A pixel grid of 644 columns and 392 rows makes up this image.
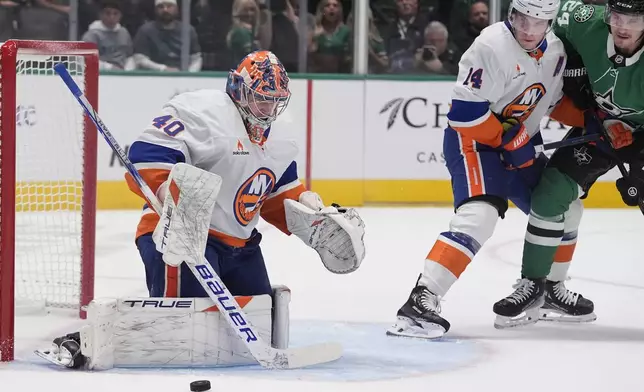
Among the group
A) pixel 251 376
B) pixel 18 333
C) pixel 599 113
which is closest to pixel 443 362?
pixel 251 376

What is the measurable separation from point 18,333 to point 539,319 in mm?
1665

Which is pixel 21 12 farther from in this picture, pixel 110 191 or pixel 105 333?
pixel 105 333

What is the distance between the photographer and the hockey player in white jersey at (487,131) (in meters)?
3.35

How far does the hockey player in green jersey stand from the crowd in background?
341cm

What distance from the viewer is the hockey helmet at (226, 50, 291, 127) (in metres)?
2.89

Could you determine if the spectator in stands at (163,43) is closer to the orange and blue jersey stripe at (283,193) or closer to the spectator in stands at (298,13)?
the spectator in stands at (298,13)

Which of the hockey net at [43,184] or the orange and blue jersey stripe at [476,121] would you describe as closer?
the hockey net at [43,184]

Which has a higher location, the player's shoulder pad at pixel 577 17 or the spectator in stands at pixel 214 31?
the spectator in stands at pixel 214 31

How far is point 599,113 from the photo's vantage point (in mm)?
3559

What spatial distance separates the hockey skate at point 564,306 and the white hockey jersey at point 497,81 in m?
0.63

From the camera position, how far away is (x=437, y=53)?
23.3 feet

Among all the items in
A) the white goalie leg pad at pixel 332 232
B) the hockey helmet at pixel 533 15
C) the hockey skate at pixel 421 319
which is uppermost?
the hockey helmet at pixel 533 15

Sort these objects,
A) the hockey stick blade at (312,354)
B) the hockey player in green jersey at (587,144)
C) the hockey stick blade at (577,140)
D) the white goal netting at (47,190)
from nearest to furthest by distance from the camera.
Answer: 1. the hockey stick blade at (312,354)
2. the hockey player in green jersey at (587,144)
3. the hockey stick blade at (577,140)
4. the white goal netting at (47,190)

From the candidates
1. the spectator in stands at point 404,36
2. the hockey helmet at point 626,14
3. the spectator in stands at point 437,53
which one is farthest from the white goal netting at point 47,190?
the spectator in stands at point 437,53
